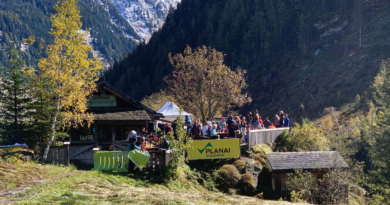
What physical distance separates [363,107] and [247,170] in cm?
5169

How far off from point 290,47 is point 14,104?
8902 centimetres

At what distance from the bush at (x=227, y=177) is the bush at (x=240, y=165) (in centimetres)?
38

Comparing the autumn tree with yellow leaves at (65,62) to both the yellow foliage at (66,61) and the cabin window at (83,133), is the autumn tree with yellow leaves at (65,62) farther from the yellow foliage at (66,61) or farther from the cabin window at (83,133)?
the cabin window at (83,133)

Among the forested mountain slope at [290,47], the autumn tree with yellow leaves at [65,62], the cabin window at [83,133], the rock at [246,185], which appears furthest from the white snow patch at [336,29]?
the autumn tree with yellow leaves at [65,62]

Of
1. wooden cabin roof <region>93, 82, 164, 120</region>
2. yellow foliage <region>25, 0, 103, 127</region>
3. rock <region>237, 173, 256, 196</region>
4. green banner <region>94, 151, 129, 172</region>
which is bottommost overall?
rock <region>237, 173, 256, 196</region>

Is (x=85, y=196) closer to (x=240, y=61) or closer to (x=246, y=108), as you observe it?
(x=246, y=108)

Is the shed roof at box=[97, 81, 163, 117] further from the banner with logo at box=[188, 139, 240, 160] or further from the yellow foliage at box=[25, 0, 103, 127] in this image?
the banner with logo at box=[188, 139, 240, 160]

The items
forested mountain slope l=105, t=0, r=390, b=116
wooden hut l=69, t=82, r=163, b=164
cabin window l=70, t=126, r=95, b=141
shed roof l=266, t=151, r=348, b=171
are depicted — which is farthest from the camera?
forested mountain slope l=105, t=0, r=390, b=116

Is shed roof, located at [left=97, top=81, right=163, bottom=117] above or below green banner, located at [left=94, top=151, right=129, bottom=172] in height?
above

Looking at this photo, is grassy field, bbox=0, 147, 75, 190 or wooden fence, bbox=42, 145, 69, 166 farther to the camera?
wooden fence, bbox=42, 145, 69, 166

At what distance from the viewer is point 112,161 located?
49.0 ft

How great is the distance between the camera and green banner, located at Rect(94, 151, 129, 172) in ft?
48.1

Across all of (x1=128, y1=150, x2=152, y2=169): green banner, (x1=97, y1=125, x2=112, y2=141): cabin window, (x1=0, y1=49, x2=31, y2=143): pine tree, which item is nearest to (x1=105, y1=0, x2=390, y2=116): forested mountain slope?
(x1=97, y1=125, x2=112, y2=141): cabin window

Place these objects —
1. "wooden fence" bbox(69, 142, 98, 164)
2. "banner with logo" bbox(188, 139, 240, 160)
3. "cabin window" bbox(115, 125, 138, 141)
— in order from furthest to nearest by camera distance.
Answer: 1. "cabin window" bbox(115, 125, 138, 141)
2. "wooden fence" bbox(69, 142, 98, 164)
3. "banner with logo" bbox(188, 139, 240, 160)
